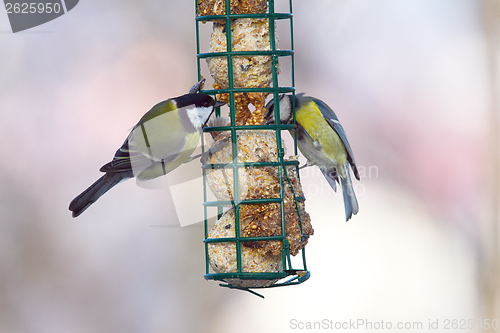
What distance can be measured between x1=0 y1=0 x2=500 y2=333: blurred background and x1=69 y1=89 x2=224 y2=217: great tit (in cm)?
112

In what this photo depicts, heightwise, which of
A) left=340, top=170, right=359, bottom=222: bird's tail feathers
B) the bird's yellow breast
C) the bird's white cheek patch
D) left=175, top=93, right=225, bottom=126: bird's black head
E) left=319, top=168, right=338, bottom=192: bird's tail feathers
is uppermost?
left=175, top=93, right=225, bottom=126: bird's black head

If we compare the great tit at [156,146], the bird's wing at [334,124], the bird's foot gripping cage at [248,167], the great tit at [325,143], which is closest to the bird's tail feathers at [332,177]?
the great tit at [325,143]

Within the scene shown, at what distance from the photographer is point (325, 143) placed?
337 cm

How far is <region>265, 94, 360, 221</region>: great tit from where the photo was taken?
3299 mm

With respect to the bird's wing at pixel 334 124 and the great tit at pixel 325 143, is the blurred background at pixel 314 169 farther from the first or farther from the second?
the bird's wing at pixel 334 124

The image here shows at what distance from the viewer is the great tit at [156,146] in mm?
2939

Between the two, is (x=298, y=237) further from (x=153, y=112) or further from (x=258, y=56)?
(x=153, y=112)

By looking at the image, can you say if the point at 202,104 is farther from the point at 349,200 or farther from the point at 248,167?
the point at 349,200

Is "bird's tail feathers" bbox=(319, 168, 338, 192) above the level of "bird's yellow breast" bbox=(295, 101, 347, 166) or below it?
below

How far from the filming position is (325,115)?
3.34 m

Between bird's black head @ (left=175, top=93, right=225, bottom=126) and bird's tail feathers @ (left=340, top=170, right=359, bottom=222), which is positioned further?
bird's tail feathers @ (left=340, top=170, right=359, bottom=222)

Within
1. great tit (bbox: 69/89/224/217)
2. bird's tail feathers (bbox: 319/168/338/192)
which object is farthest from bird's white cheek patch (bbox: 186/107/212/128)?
bird's tail feathers (bbox: 319/168/338/192)

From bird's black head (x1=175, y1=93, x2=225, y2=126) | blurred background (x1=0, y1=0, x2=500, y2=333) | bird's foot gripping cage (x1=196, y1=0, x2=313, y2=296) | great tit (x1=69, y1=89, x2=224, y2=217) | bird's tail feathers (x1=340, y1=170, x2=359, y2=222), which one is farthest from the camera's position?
blurred background (x1=0, y1=0, x2=500, y2=333)

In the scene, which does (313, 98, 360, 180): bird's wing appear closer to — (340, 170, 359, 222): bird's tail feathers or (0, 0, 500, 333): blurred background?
(340, 170, 359, 222): bird's tail feathers
